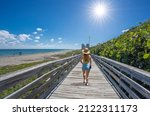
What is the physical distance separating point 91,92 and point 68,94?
2.71ft

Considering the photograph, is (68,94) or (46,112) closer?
(46,112)

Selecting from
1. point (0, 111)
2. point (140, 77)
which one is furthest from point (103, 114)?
point (0, 111)

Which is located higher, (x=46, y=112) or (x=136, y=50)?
(x=136, y=50)

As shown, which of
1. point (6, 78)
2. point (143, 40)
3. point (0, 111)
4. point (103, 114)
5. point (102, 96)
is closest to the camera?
point (6, 78)

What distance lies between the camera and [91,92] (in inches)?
291

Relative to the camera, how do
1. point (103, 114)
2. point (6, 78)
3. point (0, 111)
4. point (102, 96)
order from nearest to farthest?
point (6, 78) → point (0, 111) → point (103, 114) → point (102, 96)

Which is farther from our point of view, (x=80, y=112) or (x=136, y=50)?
(x=136, y=50)

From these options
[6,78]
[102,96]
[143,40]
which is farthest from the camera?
[143,40]

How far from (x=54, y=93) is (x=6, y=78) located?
3629 mm

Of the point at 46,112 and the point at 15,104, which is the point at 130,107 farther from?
the point at 15,104

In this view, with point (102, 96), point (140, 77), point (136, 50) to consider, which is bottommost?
point (102, 96)

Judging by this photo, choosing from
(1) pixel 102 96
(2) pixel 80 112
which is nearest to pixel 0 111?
(2) pixel 80 112

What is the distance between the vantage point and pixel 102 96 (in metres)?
6.82

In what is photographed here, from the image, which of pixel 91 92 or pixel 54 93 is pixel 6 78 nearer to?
pixel 54 93
